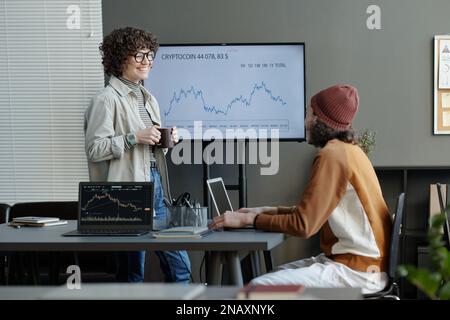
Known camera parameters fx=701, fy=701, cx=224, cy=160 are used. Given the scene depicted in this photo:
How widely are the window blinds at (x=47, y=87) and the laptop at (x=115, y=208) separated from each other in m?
2.68

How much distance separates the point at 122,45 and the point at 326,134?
137 centimetres

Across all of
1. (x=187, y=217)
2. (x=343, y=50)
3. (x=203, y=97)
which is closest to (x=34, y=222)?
(x=187, y=217)

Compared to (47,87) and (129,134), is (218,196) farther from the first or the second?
(47,87)

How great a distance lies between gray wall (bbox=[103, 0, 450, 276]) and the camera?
5.15m

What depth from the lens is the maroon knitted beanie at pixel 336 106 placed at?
2.69m

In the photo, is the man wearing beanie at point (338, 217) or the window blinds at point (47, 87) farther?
the window blinds at point (47, 87)

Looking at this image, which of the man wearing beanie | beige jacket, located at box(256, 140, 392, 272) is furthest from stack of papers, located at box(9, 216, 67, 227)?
beige jacket, located at box(256, 140, 392, 272)

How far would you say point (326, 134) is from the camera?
2719 mm

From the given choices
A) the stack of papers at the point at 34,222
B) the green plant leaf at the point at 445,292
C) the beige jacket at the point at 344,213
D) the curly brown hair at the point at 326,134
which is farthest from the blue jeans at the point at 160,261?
the green plant leaf at the point at 445,292

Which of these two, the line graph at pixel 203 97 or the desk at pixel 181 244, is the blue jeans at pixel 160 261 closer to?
the desk at pixel 181 244

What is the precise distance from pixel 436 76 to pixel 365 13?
0.69 metres

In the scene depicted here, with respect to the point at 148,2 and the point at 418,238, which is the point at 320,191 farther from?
the point at 148,2
